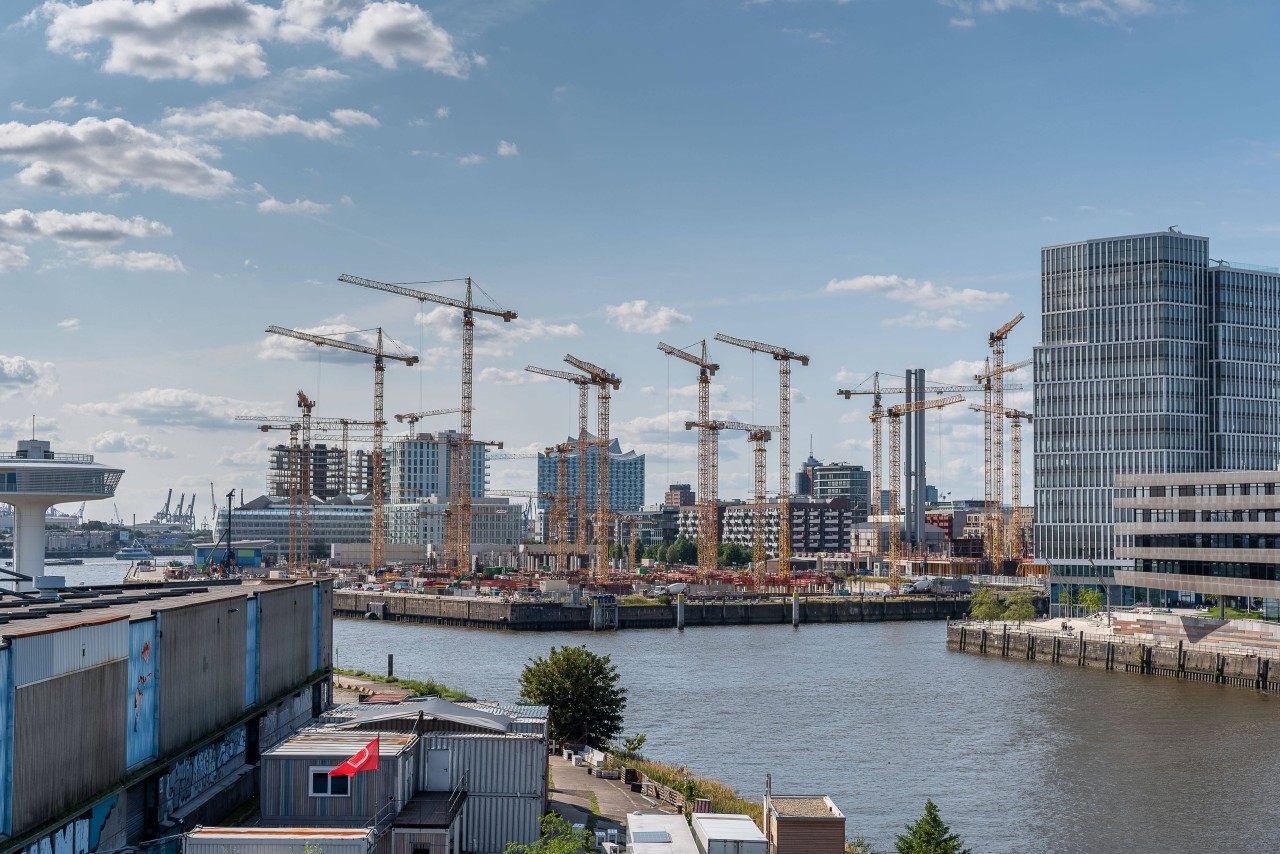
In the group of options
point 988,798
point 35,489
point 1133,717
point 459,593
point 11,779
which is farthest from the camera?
point 459,593

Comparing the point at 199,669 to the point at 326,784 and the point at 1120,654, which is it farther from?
the point at 1120,654

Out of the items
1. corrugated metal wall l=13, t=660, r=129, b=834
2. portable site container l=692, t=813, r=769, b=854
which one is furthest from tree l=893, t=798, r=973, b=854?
corrugated metal wall l=13, t=660, r=129, b=834

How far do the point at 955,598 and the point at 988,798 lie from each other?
375 ft

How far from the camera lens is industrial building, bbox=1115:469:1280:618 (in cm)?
8625

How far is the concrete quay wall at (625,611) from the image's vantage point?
5089 inches

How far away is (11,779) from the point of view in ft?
75.8

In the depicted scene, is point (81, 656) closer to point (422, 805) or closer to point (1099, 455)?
point (422, 805)

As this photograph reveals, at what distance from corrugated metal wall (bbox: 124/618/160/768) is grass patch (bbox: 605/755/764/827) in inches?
584

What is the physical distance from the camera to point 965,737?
60.0 metres

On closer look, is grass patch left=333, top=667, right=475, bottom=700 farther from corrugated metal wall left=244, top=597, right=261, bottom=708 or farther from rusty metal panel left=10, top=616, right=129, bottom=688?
rusty metal panel left=10, top=616, right=129, bottom=688

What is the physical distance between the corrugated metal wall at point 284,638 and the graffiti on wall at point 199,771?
3.16 m

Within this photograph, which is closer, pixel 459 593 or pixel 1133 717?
pixel 1133 717

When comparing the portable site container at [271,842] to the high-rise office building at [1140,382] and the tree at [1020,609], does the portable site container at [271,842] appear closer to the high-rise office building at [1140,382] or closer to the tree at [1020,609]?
the tree at [1020,609]

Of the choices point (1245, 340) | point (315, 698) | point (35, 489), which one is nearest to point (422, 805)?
point (315, 698)
